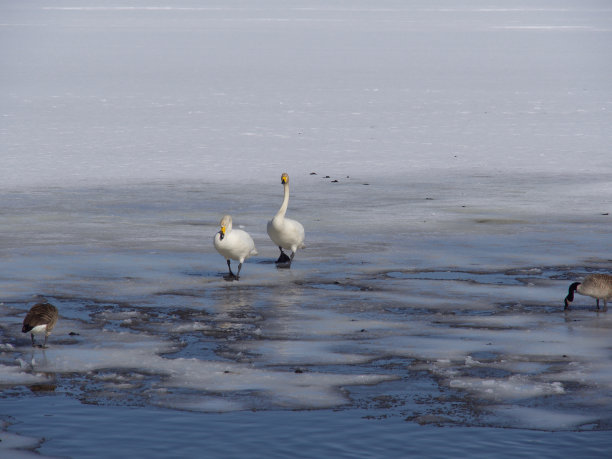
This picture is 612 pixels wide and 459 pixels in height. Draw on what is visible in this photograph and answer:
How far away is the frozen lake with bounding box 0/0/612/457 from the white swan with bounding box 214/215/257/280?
0.34 meters

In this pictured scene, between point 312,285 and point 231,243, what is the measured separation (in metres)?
1.11

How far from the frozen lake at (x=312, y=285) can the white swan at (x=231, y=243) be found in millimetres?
339

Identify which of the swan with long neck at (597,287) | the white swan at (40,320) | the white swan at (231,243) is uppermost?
the white swan at (231,243)

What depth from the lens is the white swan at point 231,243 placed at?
1348cm

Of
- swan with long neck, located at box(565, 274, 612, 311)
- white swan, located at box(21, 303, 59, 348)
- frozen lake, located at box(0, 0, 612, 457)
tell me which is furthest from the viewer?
swan with long neck, located at box(565, 274, 612, 311)

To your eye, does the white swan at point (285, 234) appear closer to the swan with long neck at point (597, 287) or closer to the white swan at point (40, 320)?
the swan with long neck at point (597, 287)

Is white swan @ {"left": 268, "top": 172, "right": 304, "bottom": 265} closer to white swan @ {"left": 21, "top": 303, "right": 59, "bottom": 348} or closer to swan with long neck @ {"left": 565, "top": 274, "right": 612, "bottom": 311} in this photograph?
swan with long neck @ {"left": 565, "top": 274, "right": 612, "bottom": 311}

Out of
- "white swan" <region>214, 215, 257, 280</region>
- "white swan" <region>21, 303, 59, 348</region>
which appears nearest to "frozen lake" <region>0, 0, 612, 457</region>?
"white swan" <region>21, 303, 59, 348</region>

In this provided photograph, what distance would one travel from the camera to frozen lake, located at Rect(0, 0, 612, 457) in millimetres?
8383

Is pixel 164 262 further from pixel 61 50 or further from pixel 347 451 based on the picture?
pixel 61 50

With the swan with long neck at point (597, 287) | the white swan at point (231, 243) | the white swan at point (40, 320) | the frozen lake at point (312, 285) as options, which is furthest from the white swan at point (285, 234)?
the white swan at point (40, 320)

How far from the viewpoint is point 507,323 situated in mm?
11367

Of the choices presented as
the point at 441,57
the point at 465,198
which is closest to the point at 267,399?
the point at 465,198

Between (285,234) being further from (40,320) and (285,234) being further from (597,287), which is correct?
(40,320)
